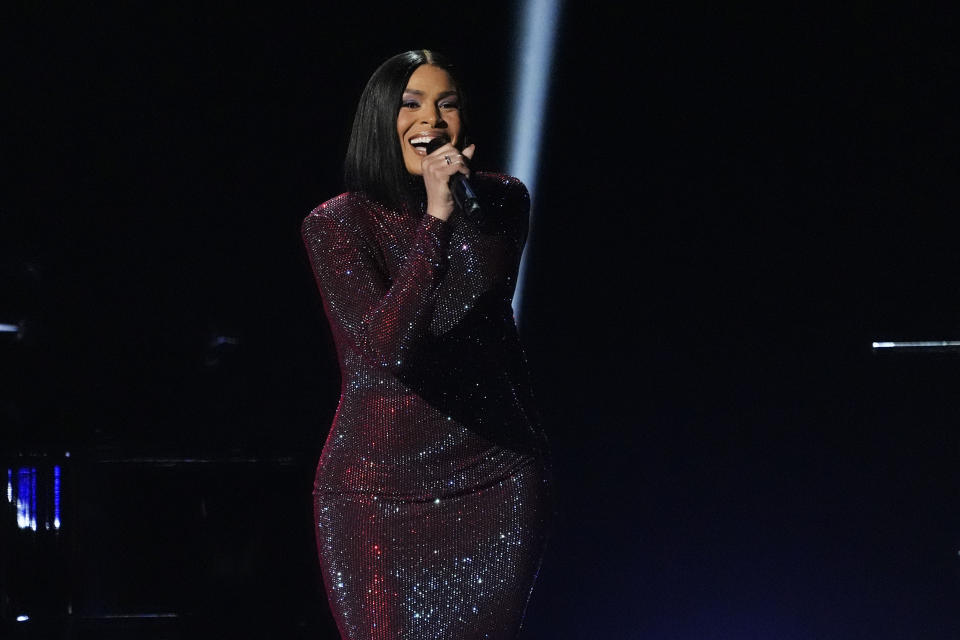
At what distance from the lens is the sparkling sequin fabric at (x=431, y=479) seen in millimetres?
1593

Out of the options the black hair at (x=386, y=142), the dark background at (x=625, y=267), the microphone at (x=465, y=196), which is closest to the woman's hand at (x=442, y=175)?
the microphone at (x=465, y=196)

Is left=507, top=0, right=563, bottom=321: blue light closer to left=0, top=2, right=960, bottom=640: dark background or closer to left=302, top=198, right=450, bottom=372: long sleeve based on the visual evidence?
left=0, top=2, right=960, bottom=640: dark background

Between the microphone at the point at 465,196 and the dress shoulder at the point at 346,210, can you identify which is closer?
the microphone at the point at 465,196

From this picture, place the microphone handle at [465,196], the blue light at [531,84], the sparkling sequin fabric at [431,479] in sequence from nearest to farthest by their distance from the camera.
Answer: the microphone handle at [465,196]
the sparkling sequin fabric at [431,479]
the blue light at [531,84]

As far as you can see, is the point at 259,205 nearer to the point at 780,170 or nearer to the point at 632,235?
the point at 632,235

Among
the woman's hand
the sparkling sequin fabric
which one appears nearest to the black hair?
the sparkling sequin fabric

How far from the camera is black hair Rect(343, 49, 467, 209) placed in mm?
1714

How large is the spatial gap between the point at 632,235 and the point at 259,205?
1.24 meters

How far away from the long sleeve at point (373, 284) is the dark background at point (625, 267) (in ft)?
Answer: 5.46

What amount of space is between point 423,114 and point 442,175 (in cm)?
27

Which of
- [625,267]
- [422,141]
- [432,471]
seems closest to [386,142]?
[422,141]

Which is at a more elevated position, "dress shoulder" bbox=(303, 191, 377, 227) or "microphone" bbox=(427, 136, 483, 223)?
"microphone" bbox=(427, 136, 483, 223)

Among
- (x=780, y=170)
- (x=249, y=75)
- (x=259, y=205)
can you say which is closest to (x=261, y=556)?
(x=259, y=205)

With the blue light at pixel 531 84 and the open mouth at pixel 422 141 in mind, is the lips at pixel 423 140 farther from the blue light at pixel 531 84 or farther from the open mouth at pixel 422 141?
the blue light at pixel 531 84
